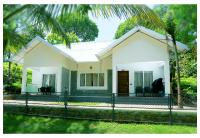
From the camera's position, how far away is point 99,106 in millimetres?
10906

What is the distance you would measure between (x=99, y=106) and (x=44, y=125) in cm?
237

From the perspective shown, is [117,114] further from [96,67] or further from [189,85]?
[96,67]

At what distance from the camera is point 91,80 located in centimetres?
1680

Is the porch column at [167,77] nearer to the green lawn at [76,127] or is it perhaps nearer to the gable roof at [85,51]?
the green lawn at [76,127]

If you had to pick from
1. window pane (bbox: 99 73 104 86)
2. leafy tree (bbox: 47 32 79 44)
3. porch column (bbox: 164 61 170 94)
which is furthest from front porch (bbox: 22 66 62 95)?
porch column (bbox: 164 61 170 94)

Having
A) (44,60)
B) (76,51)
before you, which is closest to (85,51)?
(76,51)

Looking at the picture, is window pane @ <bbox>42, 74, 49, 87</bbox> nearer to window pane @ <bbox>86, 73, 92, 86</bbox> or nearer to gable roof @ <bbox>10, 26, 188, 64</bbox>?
gable roof @ <bbox>10, 26, 188, 64</bbox>

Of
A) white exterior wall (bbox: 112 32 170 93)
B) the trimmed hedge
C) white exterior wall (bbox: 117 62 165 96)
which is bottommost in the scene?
the trimmed hedge

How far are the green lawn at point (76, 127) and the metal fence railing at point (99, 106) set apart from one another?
21.3 inches

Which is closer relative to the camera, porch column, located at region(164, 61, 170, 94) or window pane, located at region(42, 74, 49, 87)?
porch column, located at region(164, 61, 170, 94)

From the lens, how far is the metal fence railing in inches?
408

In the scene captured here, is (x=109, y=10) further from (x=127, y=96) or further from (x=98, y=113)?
(x=127, y=96)

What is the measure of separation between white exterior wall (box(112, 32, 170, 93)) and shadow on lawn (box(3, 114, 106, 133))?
4.22m

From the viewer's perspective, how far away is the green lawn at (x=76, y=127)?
8.87 metres
